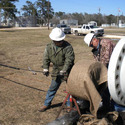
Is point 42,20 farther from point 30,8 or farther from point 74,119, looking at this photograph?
point 74,119

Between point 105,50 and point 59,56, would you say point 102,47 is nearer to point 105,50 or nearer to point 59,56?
point 105,50

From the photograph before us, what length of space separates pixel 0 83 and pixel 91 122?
3745 millimetres

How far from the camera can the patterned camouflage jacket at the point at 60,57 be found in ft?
12.8

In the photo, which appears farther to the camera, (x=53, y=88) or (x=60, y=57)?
(x=53, y=88)

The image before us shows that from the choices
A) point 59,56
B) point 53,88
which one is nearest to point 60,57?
point 59,56

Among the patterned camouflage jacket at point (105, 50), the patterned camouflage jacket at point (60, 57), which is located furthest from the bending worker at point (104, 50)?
the patterned camouflage jacket at point (60, 57)

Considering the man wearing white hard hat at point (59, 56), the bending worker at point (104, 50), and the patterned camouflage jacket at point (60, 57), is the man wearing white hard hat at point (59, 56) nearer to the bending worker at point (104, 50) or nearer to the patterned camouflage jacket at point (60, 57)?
the patterned camouflage jacket at point (60, 57)

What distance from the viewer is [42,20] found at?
88250 millimetres

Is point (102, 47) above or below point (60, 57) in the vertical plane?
above

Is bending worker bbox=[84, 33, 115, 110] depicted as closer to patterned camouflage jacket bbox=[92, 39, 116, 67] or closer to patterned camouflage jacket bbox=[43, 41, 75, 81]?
patterned camouflage jacket bbox=[92, 39, 116, 67]

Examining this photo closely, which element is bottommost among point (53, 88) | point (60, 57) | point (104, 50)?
point (53, 88)

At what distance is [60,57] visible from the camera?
3979 mm

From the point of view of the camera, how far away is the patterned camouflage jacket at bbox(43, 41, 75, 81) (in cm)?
391

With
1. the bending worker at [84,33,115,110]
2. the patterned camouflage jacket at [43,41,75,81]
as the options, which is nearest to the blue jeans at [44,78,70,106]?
the patterned camouflage jacket at [43,41,75,81]
